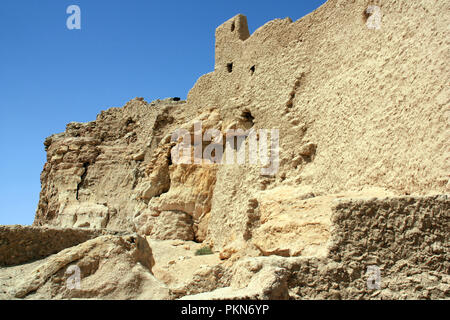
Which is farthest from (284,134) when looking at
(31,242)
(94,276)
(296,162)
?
(94,276)

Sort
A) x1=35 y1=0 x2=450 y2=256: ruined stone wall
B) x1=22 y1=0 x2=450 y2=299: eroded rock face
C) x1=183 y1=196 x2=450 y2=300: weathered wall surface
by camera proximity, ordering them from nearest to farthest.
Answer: x1=183 y1=196 x2=450 y2=300: weathered wall surface < x1=22 y1=0 x2=450 y2=299: eroded rock face < x1=35 y1=0 x2=450 y2=256: ruined stone wall

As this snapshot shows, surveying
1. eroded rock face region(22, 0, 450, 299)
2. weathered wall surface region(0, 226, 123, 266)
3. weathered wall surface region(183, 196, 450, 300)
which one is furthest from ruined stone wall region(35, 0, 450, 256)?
weathered wall surface region(0, 226, 123, 266)

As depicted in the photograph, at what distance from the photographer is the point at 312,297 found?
3955 mm

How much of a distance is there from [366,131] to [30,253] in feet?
17.7

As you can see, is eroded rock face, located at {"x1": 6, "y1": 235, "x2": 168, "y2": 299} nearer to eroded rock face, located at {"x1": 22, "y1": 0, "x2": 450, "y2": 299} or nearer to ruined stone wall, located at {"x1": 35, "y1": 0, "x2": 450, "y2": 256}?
eroded rock face, located at {"x1": 22, "y1": 0, "x2": 450, "y2": 299}

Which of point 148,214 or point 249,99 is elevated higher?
point 249,99

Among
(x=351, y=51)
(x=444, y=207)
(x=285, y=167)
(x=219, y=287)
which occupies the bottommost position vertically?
(x=219, y=287)

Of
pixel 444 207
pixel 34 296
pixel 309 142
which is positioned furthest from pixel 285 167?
pixel 34 296

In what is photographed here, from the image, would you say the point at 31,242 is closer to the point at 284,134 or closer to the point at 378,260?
the point at 378,260

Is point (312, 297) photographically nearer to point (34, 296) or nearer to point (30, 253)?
point (34, 296)

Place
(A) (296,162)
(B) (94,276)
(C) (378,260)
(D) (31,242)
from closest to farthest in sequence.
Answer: (C) (378,260)
(B) (94,276)
(D) (31,242)
(A) (296,162)

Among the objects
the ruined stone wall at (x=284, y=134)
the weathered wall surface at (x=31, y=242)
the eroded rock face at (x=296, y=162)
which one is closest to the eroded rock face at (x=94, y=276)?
the weathered wall surface at (x=31, y=242)


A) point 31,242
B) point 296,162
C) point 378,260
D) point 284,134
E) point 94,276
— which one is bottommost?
point 94,276

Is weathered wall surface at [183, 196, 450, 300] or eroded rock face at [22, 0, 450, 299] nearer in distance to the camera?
weathered wall surface at [183, 196, 450, 300]
